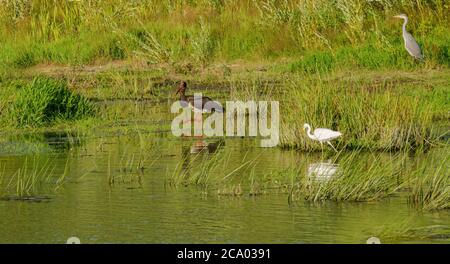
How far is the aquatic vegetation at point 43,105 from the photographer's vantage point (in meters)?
15.5

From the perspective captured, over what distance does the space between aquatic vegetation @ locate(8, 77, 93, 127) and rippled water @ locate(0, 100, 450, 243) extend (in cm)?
244

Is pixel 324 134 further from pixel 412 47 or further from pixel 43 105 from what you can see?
pixel 412 47

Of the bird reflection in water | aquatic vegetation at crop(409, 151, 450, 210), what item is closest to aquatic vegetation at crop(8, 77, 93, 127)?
the bird reflection in water

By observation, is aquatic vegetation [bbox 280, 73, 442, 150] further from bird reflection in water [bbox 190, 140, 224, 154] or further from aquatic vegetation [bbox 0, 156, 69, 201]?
aquatic vegetation [bbox 0, 156, 69, 201]

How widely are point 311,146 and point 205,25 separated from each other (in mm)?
7475

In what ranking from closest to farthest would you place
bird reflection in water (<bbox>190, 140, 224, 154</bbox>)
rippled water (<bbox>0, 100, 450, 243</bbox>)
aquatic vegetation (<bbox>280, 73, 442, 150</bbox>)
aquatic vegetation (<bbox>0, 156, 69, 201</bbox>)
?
rippled water (<bbox>0, 100, 450, 243</bbox>) → aquatic vegetation (<bbox>0, 156, 69, 201</bbox>) → aquatic vegetation (<bbox>280, 73, 442, 150</bbox>) → bird reflection in water (<bbox>190, 140, 224, 154</bbox>)

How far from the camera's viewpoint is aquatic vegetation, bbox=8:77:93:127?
50.8 feet

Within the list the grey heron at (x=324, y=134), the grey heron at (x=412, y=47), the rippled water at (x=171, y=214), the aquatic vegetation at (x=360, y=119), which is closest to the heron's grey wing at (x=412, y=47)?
the grey heron at (x=412, y=47)

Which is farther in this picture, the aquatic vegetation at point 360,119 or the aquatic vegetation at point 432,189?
the aquatic vegetation at point 360,119

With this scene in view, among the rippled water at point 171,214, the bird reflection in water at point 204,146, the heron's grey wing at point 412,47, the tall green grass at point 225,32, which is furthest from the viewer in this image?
the tall green grass at point 225,32

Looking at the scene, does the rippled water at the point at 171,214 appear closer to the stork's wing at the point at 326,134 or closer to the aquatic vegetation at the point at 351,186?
the aquatic vegetation at the point at 351,186

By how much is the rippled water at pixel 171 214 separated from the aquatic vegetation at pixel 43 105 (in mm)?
2437
